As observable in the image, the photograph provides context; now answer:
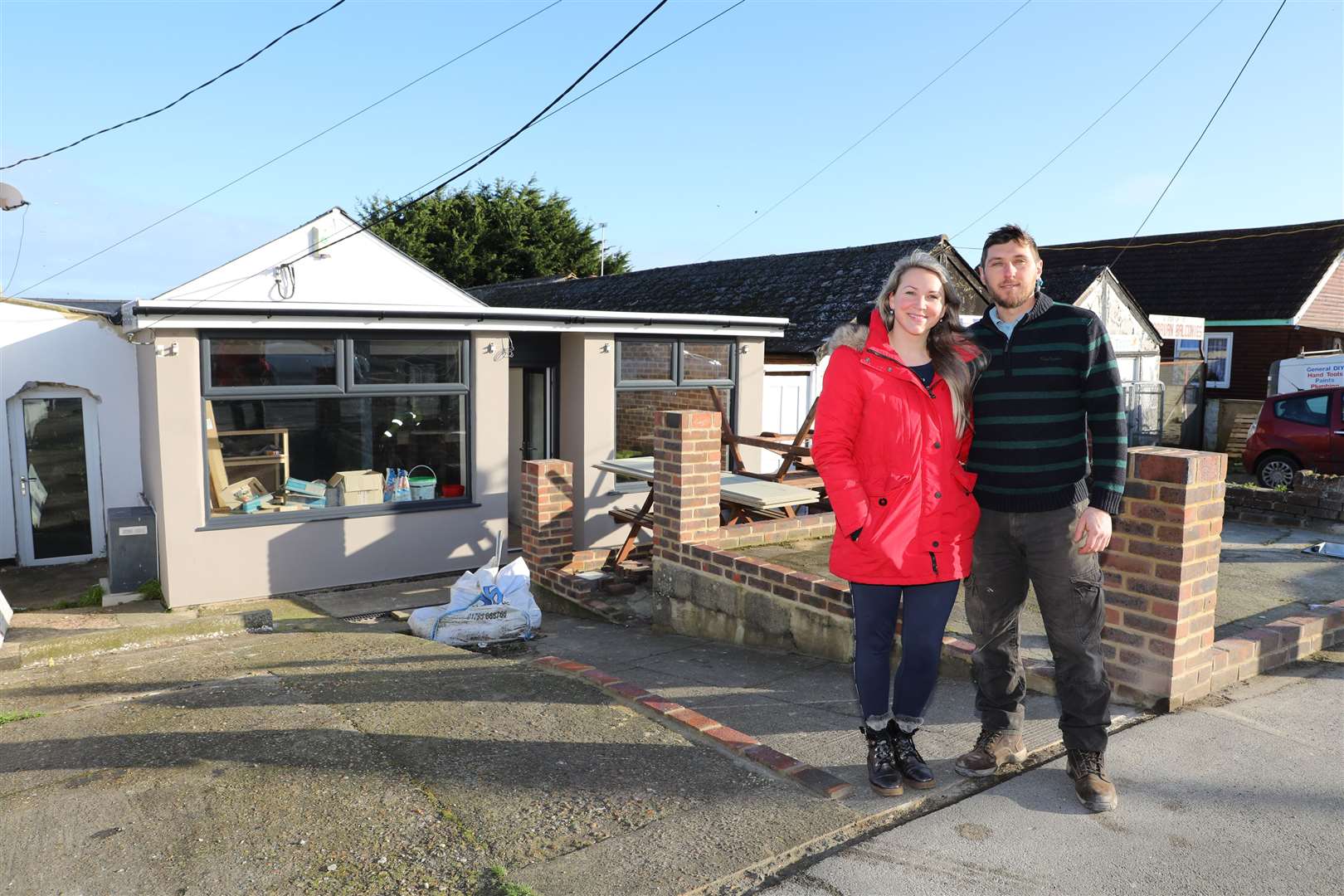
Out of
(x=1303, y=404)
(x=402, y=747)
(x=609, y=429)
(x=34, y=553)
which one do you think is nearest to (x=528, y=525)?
(x=609, y=429)

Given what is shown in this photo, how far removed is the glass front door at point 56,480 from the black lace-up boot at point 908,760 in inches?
426

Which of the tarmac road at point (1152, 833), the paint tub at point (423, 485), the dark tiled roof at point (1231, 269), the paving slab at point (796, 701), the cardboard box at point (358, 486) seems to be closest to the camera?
the tarmac road at point (1152, 833)

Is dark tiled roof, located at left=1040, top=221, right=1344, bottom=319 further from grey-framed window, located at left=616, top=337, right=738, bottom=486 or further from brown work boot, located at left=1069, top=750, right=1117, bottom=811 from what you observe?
brown work boot, located at left=1069, top=750, right=1117, bottom=811

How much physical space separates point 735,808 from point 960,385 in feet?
5.44

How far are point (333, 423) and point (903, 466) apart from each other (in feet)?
24.0

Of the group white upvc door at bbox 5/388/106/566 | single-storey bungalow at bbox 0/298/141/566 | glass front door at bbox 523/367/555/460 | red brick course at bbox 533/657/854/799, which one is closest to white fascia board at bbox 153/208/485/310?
glass front door at bbox 523/367/555/460

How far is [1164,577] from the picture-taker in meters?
3.90

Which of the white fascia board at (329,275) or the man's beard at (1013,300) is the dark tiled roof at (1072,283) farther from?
the man's beard at (1013,300)

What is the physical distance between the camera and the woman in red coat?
3.11m

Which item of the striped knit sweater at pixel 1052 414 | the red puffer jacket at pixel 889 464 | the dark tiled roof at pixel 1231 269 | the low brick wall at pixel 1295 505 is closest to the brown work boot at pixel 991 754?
the red puffer jacket at pixel 889 464

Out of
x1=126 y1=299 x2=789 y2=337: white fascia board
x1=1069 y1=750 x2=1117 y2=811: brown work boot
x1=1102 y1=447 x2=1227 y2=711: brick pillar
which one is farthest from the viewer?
x1=126 y1=299 x2=789 y2=337: white fascia board

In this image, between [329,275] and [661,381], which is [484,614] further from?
[661,381]

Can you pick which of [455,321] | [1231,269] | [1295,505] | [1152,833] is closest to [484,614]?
[455,321]

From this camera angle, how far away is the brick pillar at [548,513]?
27.6 ft
